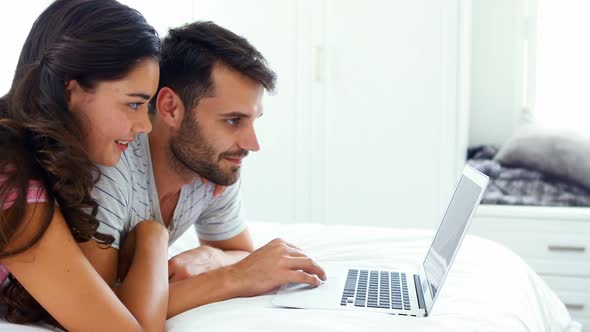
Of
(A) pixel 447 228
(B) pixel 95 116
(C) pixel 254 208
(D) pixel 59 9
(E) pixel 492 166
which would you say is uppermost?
(D) pixel 59 9

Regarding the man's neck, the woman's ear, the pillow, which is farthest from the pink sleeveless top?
the pillow

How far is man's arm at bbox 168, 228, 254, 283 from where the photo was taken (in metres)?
1.50

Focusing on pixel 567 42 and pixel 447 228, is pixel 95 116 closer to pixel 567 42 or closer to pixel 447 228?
pixel 447 228

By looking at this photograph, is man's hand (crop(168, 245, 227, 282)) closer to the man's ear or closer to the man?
the man

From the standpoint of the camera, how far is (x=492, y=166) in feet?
10.6

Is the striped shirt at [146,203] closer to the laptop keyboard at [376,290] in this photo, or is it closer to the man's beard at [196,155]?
the man's beard at [196,155]

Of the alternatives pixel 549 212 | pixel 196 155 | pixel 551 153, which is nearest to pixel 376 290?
pixel 196 155

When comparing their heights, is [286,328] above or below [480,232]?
above

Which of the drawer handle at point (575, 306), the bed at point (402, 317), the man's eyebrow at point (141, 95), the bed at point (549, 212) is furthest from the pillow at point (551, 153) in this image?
the man's eyebrow at point (141, 95)

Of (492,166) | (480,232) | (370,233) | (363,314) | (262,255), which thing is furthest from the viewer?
(492,166)

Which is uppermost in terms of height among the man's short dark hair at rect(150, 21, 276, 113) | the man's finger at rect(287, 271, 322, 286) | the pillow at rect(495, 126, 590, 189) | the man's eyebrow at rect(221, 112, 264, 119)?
the man's short dark hair at rect(150, 21, 276, 113)

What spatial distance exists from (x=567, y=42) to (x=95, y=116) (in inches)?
112

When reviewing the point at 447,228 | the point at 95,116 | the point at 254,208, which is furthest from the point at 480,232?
the point at 95,116

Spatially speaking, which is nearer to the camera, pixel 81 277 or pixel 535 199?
pixel 81 277
